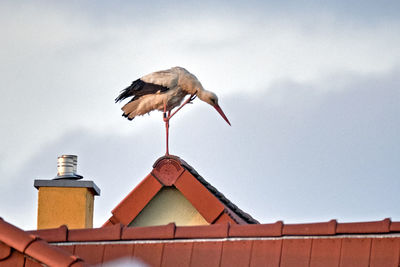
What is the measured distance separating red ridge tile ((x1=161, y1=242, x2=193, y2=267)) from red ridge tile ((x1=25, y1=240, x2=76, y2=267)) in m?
1.36

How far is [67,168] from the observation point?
1110 cm

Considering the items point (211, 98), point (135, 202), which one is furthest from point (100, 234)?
point (211, 98)

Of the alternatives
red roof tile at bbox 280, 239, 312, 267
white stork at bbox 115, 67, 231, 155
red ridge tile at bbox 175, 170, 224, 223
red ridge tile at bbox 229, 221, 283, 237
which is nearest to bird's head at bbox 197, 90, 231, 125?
white stork at bbox 115, 67, 231, 155

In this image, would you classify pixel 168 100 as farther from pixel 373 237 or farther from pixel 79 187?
pixel 373 237

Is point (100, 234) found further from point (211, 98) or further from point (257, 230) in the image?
point (211, 98)

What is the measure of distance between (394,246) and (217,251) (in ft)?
4.22

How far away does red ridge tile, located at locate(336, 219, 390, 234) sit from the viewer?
734cm

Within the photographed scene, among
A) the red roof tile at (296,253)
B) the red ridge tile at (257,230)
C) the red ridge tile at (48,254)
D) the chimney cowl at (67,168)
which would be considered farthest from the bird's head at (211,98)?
the red ridge tile at (48,254)

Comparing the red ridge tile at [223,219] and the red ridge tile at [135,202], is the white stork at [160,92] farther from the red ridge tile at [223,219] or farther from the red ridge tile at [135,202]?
the red ridge tile at [223,219]

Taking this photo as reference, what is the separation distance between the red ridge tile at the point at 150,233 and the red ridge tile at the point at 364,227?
125 cm

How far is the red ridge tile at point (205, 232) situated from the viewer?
25.5 ft

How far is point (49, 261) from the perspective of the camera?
21.3 feet

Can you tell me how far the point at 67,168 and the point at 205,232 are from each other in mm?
3613

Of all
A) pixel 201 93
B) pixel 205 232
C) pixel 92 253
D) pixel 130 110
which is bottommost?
pixel 92 253
